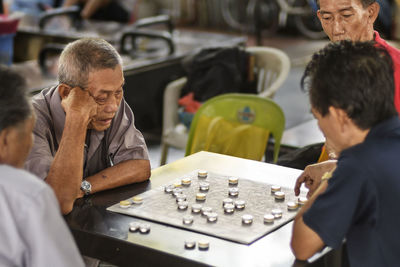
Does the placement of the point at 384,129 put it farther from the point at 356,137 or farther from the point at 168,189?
the point at 168,189

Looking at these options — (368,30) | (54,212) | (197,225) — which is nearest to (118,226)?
(197,225)

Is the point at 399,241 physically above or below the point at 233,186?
above

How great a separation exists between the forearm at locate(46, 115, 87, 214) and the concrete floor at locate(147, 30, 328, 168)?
7.26ft

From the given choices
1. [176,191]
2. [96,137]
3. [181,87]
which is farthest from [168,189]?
[181,87]

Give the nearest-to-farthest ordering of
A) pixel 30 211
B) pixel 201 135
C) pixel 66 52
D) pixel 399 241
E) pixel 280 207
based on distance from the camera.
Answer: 1. pixel 30 211
2. pixel 399 241
3. pixel 280 207
4. pixel 66 52
5. pixel 201 135

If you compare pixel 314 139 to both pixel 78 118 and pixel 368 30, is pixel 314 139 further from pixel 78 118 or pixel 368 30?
pixel 78 118

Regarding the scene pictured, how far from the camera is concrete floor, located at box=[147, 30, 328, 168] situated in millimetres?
5441

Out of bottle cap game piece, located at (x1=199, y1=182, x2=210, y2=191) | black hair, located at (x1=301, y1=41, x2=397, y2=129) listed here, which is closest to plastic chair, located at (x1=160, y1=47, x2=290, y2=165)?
bottle cap game piece, located at (x1=199, y1=182, x2=210, y2=191)

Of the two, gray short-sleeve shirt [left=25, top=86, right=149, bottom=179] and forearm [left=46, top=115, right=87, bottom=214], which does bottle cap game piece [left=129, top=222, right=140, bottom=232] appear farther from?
gray short-sleeve shirt [left=25, top=86, right=149, bottom=179]

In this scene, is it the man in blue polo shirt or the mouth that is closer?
the man in blue polo shirt

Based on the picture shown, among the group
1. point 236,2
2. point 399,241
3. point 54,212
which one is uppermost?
point 54,212

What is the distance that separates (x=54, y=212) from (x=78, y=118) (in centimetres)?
83

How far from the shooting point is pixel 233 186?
2.38 metres

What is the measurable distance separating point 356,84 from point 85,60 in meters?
1.06
